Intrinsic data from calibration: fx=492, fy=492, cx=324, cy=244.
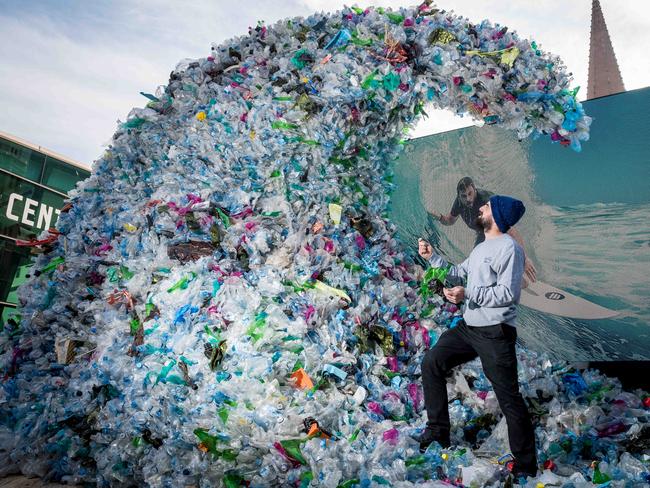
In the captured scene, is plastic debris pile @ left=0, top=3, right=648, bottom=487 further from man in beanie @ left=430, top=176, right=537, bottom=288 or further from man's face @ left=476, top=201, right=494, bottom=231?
man in beanie @ left=430, top=176, right=537, bottom=288

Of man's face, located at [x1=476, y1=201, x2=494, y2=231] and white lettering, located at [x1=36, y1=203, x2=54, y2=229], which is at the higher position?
man's face, located at [x1=476, y1=201, x2=494, y2=231]

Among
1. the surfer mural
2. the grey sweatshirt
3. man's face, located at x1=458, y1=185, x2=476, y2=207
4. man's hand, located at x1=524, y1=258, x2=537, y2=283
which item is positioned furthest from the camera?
man's face, located at x1=458, y1=185, x2=476, y2=207

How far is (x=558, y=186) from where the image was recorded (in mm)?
5016

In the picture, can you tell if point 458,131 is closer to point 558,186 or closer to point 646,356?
point 558,186

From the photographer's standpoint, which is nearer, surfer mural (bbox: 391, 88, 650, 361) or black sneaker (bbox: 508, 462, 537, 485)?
black sneaker (bbox: 508, 462, 537, 485)

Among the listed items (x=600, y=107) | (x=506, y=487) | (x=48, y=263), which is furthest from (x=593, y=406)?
(x=48, y=263)

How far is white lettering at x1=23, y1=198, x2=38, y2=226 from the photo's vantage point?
36.2ft

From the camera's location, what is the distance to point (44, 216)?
11.4 meters

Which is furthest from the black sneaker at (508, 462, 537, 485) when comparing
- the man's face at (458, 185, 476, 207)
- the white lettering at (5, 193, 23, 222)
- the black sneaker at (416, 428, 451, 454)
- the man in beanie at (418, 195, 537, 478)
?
the white lettering at (5, 193, 23, 222)

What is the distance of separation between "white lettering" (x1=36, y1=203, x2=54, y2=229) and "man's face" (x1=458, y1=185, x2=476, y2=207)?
985cm

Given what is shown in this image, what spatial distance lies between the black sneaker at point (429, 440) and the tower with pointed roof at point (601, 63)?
1029 centimetres

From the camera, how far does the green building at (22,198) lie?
10.4 m

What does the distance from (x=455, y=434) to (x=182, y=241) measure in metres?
2.27

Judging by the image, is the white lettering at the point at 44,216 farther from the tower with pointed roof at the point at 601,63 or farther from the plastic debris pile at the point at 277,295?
the tower with pointed roof at the point at 601,63
